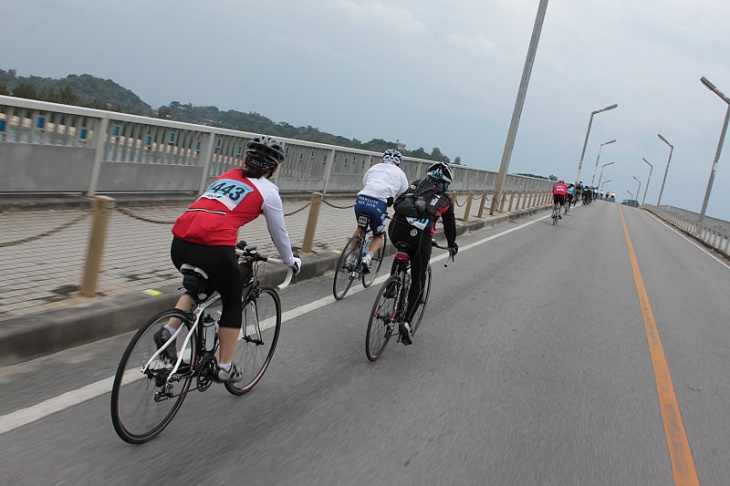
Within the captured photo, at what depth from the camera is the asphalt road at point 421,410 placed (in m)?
3.31

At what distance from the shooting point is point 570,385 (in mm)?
5383

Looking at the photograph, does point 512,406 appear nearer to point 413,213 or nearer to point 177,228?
point 413,213

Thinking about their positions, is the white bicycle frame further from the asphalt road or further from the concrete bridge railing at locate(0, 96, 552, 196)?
the concrete bridge railing at locate(0, 96, 552, 196)

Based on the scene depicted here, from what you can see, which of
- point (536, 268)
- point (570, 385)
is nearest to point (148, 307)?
point (570, 385)

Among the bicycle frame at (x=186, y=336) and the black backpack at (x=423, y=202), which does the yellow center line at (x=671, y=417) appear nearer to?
the black backpack at (x=423, y=202)

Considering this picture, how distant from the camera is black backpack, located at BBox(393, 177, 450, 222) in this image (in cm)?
534

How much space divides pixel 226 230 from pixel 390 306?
2.35 meters

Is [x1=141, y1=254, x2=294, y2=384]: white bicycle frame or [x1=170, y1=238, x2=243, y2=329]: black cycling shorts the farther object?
[x1=170, y1=238, x2=243, y2=329]: black cycling shorts

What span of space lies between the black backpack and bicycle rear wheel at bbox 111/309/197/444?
8.30ft

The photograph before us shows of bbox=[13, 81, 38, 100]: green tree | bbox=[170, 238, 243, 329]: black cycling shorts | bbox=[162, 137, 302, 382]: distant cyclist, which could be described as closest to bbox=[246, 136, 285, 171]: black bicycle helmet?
bbox=[162, 137, 302, 382]: distant cyclist

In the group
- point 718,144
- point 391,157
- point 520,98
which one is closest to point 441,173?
point 391,157

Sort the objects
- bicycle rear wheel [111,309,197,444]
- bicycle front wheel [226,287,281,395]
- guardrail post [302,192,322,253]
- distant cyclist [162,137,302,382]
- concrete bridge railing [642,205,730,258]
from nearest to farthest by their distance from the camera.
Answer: bicycle rear wheel [111,309,197,444] < distant cyclist [162,137,302,382] < bicycle front wheel [226,287,281,395] < guardrail post [302,192,322,253] < concrete bridge railing [642,205,730,258]

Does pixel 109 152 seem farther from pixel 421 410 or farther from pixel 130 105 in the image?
pixel 421 410

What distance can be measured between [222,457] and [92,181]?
7194 millimetres
